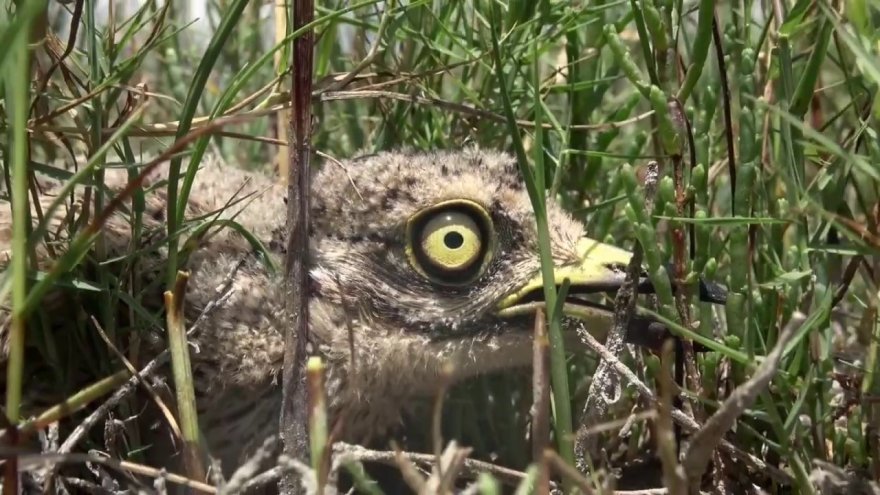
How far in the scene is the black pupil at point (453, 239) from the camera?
2.31m

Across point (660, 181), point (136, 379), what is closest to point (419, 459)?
point (136, 379)

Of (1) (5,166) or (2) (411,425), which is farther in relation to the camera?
(2) (411,425)

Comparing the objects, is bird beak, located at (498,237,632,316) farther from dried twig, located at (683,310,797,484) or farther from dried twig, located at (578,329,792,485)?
dried twig, located at (683,310,797,484)

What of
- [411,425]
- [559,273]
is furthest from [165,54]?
[559,273]

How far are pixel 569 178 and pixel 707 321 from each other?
0.68 m

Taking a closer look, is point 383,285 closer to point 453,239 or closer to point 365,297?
point 365,297

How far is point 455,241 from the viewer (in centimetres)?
231

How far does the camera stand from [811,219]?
2367 millimetres

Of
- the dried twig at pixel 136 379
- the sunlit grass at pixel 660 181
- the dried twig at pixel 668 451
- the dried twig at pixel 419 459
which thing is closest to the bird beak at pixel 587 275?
the sunlit grass at pixel 660 181

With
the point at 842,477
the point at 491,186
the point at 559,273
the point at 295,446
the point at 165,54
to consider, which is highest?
the point at 165,54

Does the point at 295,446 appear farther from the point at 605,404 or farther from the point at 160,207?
the point at 160,207

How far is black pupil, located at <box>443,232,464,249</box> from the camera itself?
2.31 meters

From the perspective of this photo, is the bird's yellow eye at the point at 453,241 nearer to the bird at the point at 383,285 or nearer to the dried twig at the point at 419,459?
the bird at the point at 383,285

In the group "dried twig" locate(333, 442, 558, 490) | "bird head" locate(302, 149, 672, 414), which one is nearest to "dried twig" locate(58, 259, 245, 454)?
"bird head" locate(302, 149, 672, 414)
